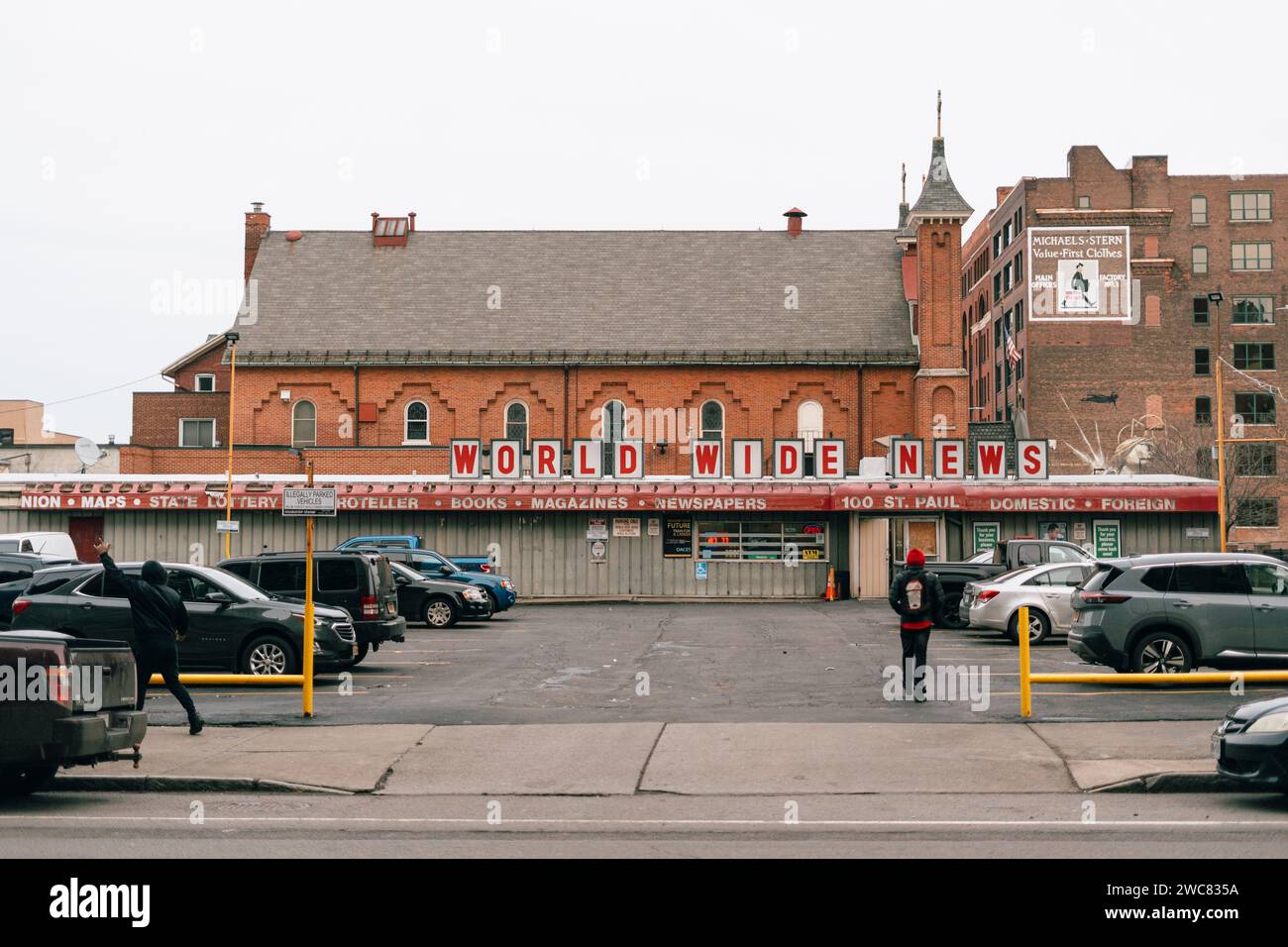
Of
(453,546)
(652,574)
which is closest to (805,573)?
(652,574)

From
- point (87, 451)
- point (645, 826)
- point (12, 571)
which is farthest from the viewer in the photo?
point (87, 451)

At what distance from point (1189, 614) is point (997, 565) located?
12.7 m

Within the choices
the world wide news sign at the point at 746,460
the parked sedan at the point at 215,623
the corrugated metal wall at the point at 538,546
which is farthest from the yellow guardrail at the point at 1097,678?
the corrugated metal wall at the point at 538,546

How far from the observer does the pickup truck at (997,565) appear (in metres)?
29.1

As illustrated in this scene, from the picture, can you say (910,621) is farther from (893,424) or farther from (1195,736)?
(893,424)

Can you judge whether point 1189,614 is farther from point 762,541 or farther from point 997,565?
point 762,541

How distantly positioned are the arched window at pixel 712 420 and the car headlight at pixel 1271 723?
4368cm

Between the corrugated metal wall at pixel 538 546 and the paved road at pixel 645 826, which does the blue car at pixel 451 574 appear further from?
the paved road at pixel 645 826

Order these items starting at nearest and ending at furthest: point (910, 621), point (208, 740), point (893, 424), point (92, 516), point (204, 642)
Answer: point (208, 740) → point (910, 621) → point (204, 642) → point (92, 516) → point (893, 424)

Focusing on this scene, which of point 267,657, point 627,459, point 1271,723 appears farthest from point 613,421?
point 1271,723

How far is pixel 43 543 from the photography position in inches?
1212

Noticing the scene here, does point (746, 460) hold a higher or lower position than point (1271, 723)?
higher

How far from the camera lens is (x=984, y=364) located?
9356 cm
